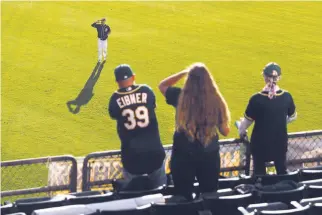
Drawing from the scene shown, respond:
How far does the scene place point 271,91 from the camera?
624 centimetres

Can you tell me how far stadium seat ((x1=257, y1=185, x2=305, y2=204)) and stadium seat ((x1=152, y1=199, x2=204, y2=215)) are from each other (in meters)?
0.73

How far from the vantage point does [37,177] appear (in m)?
8.28

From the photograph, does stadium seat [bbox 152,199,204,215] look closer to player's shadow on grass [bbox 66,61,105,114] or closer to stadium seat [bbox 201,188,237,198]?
stadium seat [bbox 201,188,237,198]

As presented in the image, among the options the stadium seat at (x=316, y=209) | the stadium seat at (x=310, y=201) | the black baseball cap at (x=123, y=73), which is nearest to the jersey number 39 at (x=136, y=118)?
the black baseball cap at (x=123, y=73)

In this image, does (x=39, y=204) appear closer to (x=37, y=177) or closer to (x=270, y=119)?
(x=270, y=119)

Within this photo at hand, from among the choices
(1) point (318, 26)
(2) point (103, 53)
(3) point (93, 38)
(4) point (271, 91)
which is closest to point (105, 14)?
(3) point (93, 38)

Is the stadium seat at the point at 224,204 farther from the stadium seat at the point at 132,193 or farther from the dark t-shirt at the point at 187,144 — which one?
the stadium seat at the point at 132,193

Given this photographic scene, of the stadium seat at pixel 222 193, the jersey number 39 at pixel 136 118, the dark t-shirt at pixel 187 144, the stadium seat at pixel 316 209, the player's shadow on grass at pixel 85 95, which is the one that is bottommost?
the stadium seat at pixel 316 209

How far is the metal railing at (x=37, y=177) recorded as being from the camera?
6551 mm

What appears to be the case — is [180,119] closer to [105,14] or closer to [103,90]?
[103,90]

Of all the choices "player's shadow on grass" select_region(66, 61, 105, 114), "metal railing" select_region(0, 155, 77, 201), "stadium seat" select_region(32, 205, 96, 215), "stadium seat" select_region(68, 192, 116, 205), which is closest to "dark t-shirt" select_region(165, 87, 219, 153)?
"stadium seat" select_region(68, 192, 116, 205)

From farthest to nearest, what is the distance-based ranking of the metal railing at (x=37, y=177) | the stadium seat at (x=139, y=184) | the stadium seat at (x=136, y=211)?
the metal railing at (x=37, y=177)
the stadium seat at (x=139, y=184)
the stadium seat at (x=136, y=211)

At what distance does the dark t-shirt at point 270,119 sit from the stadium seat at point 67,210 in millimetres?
2174

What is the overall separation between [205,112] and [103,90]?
7.16 meters
